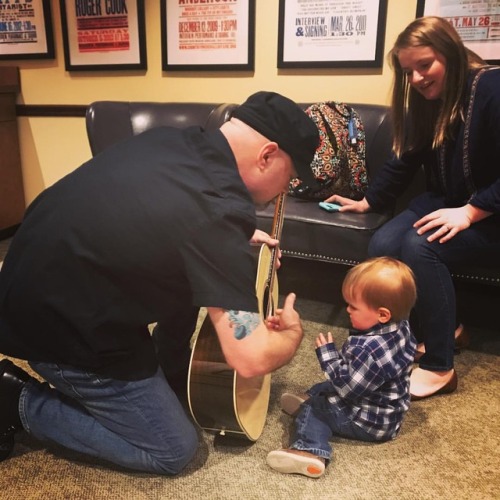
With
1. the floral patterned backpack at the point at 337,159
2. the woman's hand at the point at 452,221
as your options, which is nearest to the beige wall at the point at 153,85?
the floral patterned backpack at the point at 337,159

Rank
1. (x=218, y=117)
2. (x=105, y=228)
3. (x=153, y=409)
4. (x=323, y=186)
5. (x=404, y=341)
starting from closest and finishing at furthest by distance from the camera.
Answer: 1. (x=105, y=228)
2. (x=153, y=409)
3. (x=404, y=341)
4. (x=323, y=186)
5. (x=218, y=117)

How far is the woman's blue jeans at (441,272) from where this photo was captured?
167cm

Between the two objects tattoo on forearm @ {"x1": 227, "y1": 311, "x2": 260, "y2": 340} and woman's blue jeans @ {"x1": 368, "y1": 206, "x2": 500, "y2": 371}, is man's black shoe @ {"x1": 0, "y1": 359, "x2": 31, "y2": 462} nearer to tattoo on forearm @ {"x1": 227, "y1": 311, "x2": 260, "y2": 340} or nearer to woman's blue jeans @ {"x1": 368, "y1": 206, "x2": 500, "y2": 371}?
tattoo on forearm @ {"x1": 227, "y1": 311, "x2": 260, "y2": 340}

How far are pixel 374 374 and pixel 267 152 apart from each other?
0.64 meters

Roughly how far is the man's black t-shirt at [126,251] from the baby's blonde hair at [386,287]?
407 mm

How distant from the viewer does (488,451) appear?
4.68ft

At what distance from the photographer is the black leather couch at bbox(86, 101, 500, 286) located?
6.47 ft

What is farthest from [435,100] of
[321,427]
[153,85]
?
[153,85]

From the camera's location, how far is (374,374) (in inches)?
52.3

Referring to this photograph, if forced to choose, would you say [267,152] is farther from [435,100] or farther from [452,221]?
[435,100]

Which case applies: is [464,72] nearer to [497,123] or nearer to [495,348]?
[497,123]

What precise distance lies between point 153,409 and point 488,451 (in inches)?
36.8

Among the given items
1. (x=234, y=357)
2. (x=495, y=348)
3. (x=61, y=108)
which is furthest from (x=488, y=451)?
(x=61, y=108)

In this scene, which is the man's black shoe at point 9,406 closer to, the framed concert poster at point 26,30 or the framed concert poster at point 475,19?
the framed concert poster at point 475,19
